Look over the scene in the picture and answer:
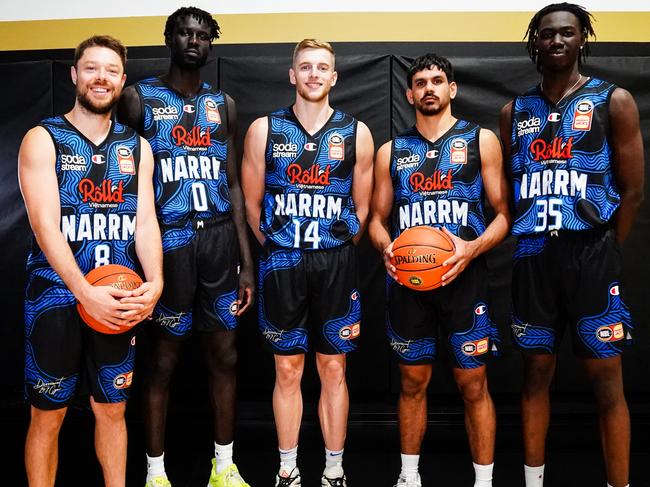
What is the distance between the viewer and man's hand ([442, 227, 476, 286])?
2.36m

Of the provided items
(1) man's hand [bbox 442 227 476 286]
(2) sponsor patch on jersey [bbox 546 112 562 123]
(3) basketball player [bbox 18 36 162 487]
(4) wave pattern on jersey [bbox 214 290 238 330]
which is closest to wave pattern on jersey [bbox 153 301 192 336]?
(4) wave pattern on jersey [bbox 214 290 238 330]

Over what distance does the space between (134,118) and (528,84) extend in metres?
2.10

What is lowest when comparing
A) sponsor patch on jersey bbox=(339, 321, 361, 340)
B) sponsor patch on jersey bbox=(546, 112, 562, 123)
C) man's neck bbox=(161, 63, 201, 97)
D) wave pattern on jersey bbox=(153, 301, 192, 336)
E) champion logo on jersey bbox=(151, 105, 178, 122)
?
sponsor patch on jersey bbox=(339, 321, 361, 340)

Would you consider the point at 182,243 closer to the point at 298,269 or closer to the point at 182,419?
the point at 298,269

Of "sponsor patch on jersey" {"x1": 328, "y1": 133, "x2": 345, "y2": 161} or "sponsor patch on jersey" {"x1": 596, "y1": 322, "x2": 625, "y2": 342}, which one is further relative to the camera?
"sponsor patch on jersey" {"x1": 328, "y1": 133, "x2": 345, "y2": 161}

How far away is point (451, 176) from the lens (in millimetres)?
2518

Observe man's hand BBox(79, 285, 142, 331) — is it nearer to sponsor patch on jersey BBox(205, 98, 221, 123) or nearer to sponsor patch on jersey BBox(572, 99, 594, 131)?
sponsor patch on jersey BBox(205, 98, 221, 123)

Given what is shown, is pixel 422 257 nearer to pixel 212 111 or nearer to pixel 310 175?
pixel 310 175

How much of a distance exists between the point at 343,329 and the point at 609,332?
101 centimetres

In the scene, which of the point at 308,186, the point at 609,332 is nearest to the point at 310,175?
the point at 308,186

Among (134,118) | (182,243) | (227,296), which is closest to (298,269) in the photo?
(227,296)

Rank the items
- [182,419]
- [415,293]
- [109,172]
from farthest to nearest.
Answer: [182,419]
[415,293]
[109,172]

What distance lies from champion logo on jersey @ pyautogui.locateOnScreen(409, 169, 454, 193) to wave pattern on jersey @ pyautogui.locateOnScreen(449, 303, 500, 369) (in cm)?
49

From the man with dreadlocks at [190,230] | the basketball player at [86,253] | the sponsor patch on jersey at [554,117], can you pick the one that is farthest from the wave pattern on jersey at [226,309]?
the sponsor patch on jersey at [554,117]
